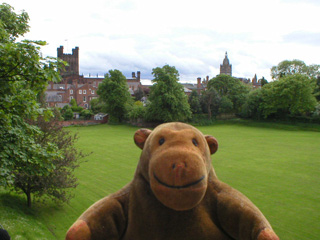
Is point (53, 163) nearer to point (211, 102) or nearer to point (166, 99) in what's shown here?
point (166, 99)

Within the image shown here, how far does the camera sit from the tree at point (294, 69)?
64625mm

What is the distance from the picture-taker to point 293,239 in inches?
383

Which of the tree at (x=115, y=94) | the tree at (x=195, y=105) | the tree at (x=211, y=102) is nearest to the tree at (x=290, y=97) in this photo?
the tree at (x=211, y=102)

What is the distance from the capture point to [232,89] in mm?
60219

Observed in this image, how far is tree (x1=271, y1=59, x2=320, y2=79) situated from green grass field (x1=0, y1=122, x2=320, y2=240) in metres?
41.0

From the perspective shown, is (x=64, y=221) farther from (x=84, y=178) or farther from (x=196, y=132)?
(x=196, y=132)

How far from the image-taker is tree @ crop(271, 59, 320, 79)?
64625 mm

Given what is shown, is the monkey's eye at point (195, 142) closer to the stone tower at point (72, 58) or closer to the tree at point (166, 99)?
the tree at point (166, 99)

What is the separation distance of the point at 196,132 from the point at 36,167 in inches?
223

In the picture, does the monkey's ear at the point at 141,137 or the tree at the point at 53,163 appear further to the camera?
the tree at the point at 53,163

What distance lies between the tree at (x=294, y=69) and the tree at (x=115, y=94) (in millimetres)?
36831

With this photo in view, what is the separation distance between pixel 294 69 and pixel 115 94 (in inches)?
1735

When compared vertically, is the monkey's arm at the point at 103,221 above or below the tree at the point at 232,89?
below

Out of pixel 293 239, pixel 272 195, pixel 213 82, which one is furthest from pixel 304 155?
pixel 213 82
